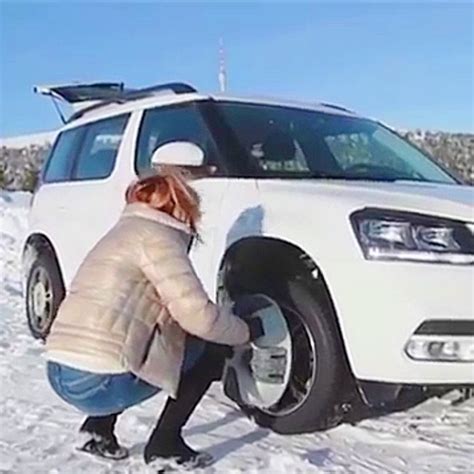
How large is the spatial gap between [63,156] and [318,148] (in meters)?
2.49

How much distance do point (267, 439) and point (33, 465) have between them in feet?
3.45

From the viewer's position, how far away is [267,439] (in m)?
4.31

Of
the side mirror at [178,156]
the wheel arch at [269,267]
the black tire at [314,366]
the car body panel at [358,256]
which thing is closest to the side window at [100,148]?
the car body panel at [358,256]

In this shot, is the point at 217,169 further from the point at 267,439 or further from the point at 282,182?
the point at 267,439

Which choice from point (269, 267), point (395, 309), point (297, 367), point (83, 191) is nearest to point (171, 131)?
point (83, 191)

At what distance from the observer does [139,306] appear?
3.57 meters

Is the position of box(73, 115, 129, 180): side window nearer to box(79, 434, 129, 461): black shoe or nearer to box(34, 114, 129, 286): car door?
box(34, 114, 129, 286): car door

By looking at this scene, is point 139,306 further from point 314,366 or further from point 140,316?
point 314,366

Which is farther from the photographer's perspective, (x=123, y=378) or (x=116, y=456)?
(x=116, y=456)

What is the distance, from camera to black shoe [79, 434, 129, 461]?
3.98 m

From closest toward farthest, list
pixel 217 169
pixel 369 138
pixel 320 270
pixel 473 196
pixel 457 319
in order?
1. pixel 457 319
2. pixel 320 270
3. pixel 473 196
4. pixel 217 169
5. pixel 369 138

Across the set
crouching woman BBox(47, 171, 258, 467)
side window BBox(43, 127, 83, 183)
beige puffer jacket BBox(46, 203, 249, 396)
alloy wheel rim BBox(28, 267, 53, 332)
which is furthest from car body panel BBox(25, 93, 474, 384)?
side window BBox(43, 127, 83, 183)

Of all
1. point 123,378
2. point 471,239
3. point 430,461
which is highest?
point 471,239

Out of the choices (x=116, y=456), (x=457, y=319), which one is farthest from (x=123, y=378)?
(x=457, y=319)
